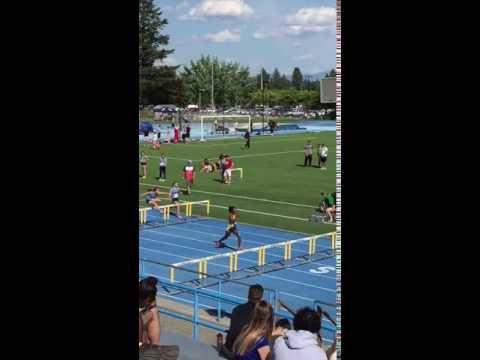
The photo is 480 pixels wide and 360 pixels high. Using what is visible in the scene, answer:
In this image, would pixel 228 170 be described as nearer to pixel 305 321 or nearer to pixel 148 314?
pixel 148 314

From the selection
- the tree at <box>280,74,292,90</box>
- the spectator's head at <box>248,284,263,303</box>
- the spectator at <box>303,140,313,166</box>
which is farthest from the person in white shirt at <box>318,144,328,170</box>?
the spectator's head at <box>248,284,263,303</box>

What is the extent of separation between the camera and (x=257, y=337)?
4137 mm

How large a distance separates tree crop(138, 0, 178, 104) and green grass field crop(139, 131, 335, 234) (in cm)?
443

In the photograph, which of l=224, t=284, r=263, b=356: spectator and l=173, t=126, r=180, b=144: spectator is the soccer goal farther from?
l=224, t=284, r=263, b=356: spectator

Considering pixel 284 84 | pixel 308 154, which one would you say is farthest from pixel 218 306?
pixel 284 84

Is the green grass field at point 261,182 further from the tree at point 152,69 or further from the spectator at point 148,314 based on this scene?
the spectator at point 148,314

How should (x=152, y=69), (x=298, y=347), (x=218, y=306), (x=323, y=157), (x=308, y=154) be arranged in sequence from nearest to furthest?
(x=298, y=347) < (x=218, y=306) < (x=152, y=69) < (x=323, y=157) < (x=308, y=154)

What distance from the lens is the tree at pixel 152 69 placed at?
7.03 m

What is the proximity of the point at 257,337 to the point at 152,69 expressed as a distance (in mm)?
6202

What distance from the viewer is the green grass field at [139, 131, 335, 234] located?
1620cm
